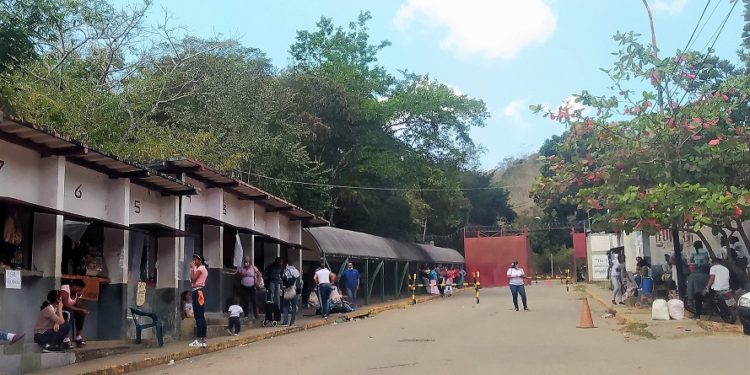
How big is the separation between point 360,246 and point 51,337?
771 inches

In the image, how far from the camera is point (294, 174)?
3109 cm

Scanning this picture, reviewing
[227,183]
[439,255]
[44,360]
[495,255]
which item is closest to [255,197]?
[227,183]

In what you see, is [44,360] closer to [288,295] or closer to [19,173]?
[19,173]

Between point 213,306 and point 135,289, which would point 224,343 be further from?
point 213,306

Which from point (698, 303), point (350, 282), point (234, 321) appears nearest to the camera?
point (234, 321)

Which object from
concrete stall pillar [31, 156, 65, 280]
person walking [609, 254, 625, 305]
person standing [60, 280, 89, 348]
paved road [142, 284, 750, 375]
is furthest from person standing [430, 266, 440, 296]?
concrete stall pillar [31, 156, 65, 280]

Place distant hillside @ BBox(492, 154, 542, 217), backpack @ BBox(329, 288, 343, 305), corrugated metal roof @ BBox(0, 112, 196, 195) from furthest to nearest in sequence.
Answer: distant hillside @ BBox(492, 154, 542, 217) < backpack @ BBox(329, 288, 343, 305) < corrugated metal roof @ BBox(0, 112, 196, 195)

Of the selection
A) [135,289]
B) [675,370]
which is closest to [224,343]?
[135,289]

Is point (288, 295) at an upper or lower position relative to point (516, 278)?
lower

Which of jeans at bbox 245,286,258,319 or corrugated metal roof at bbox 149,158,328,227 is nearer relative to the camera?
corrugated metal roof at bbox 149,158,328,227

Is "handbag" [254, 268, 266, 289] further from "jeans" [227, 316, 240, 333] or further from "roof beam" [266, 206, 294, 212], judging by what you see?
"roof beam" [266, 206, 294, 212]

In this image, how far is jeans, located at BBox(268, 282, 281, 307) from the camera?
19.5 meters

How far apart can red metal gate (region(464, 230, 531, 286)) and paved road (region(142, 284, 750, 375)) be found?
3501cm

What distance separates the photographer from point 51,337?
11227 millimetres
